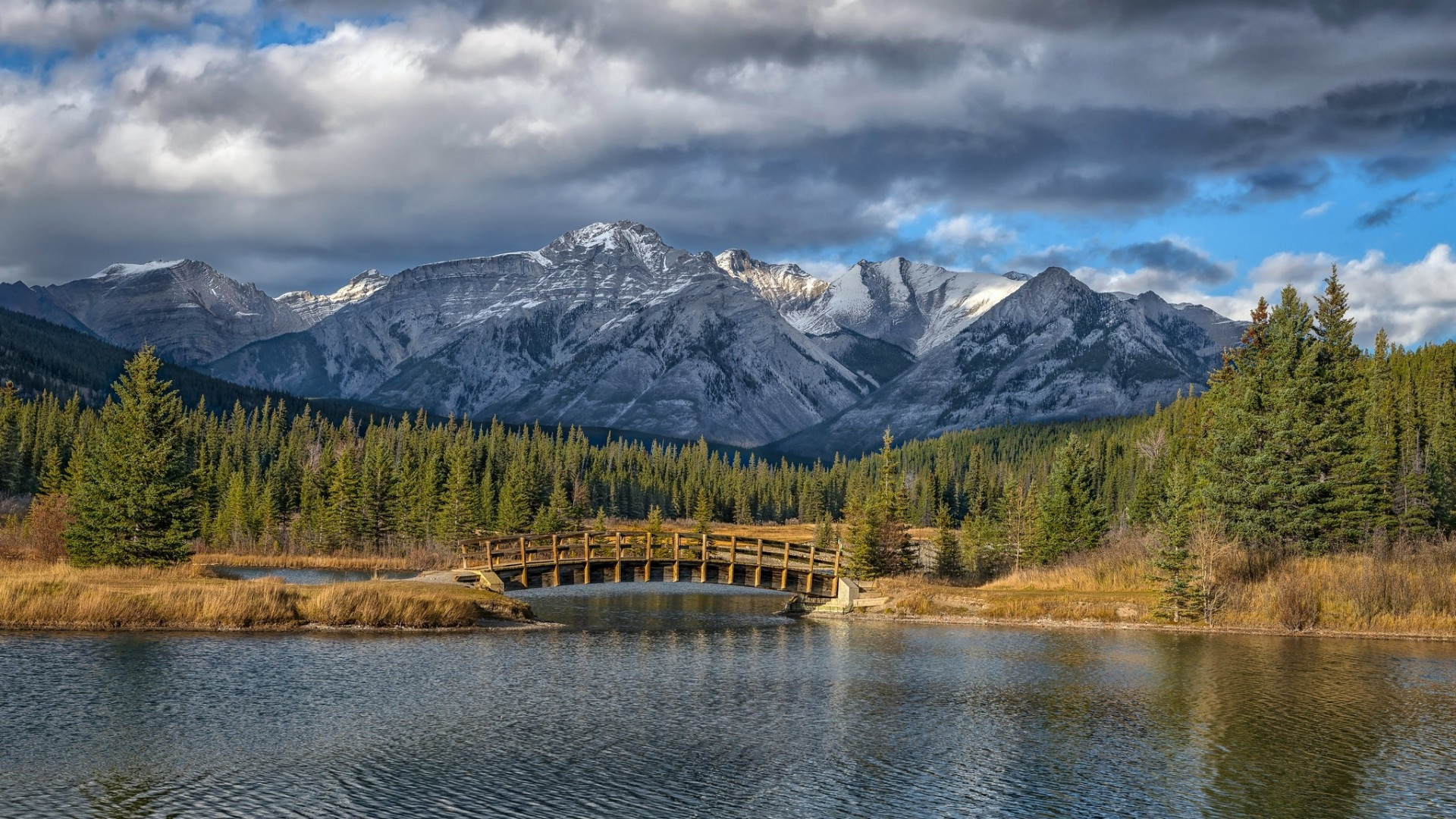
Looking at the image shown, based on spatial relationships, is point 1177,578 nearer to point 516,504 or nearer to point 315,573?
point 315,573

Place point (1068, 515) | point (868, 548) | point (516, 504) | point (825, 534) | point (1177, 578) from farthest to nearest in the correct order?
point (825, 534), point (516, 504), point (1068, 515), point (868, 548), point (1177, 578)

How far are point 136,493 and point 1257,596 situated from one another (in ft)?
212

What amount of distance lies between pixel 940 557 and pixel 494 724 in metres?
67.2

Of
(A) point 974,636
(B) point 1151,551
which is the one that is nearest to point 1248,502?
(B) point 1151,551

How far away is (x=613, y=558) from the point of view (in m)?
73.9

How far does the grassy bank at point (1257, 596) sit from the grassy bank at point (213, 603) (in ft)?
91.8

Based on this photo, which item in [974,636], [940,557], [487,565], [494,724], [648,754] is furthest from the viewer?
[940,557]

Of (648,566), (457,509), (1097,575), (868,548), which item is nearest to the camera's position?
(648,566)

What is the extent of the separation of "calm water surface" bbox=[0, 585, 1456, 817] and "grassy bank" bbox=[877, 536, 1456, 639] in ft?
19.1

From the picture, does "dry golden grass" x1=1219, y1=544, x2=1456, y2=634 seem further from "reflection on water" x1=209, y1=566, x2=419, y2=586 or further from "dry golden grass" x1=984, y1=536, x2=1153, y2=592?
"reflection on water" x1=209, y1=566, x2=419, y2=586

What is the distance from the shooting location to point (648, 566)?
74562 mm

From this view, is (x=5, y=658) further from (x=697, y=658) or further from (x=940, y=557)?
(x=940, y=557)

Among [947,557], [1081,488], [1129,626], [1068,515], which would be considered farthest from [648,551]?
[1081,488]

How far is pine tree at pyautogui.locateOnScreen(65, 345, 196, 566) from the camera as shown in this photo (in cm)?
6819
